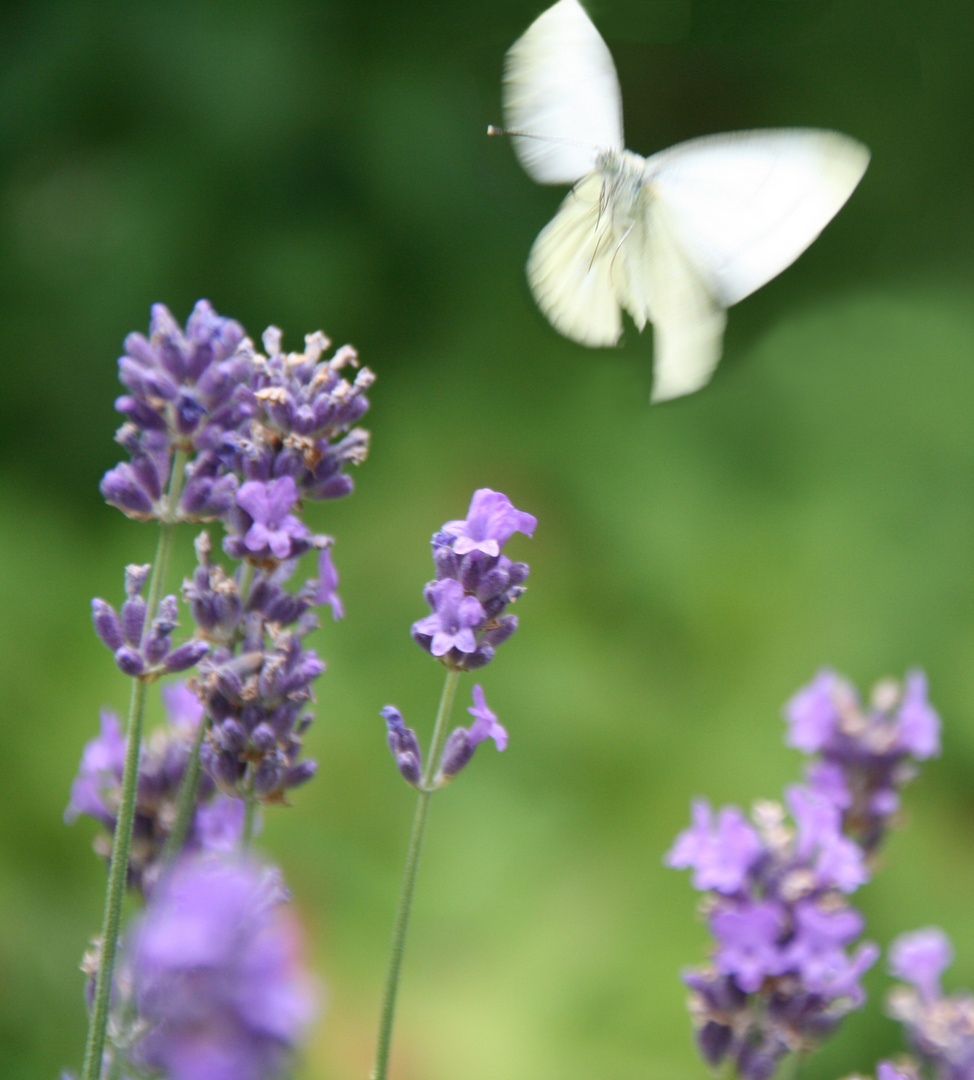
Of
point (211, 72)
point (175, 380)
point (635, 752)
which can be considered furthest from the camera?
point (211, 72)

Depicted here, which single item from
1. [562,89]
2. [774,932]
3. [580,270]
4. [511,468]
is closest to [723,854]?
[774,932]

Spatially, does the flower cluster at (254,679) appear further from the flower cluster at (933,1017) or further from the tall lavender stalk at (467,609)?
the flower cluster at (933,1017)

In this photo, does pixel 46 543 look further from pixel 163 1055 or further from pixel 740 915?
pixel 163 1055

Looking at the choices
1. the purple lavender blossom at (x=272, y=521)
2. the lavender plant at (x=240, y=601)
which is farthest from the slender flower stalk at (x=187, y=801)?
the purple lavender blossom at (x=272, y=521)

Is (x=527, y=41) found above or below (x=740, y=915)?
above

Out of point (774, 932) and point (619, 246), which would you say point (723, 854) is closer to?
point (774, 932)

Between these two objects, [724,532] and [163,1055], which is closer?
[163,1055]

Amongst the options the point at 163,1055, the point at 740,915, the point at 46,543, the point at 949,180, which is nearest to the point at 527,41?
the point at 740,915
